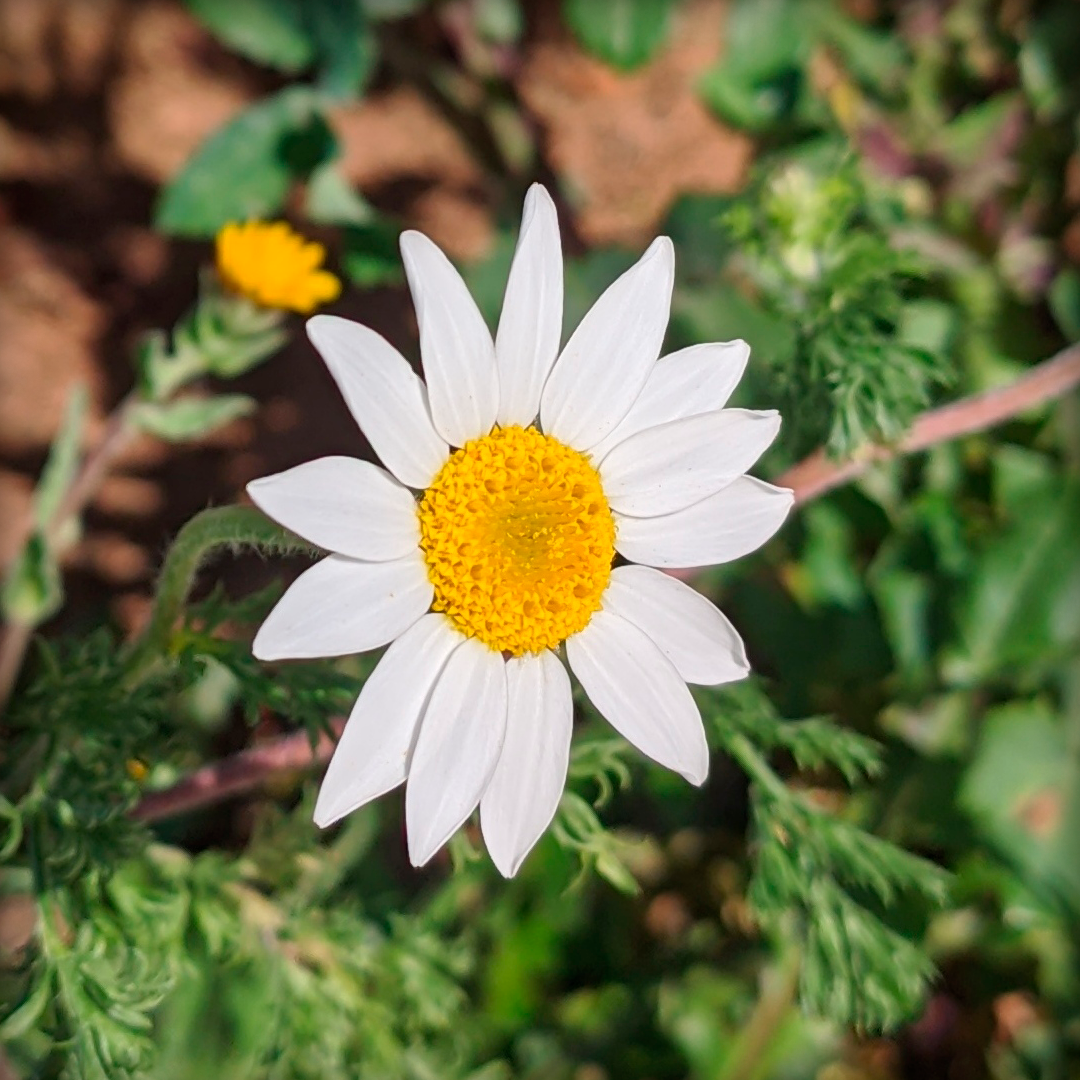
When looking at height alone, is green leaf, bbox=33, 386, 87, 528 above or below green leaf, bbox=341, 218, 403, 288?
below

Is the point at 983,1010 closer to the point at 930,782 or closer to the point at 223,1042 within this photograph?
the point at 930,782

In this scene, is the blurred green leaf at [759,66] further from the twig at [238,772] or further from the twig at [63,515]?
the twig at [238,772]

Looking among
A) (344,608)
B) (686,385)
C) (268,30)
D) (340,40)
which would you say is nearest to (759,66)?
(340,40)

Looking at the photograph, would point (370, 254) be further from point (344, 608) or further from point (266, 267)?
point (344, 608)

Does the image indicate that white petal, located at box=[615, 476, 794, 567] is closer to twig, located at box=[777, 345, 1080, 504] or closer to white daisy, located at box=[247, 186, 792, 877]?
white daisy, located at box=[247, 186, 792, 877]

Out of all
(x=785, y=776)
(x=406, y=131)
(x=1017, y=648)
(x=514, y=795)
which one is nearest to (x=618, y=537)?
(x=514, y=795)

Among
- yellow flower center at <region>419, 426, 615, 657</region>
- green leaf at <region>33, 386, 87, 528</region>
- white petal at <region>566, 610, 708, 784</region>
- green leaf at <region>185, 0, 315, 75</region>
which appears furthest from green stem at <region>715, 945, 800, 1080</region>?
green leaf at <region>185, 0, 315, 75</region>

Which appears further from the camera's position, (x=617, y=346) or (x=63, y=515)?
(x=63, y=515)
